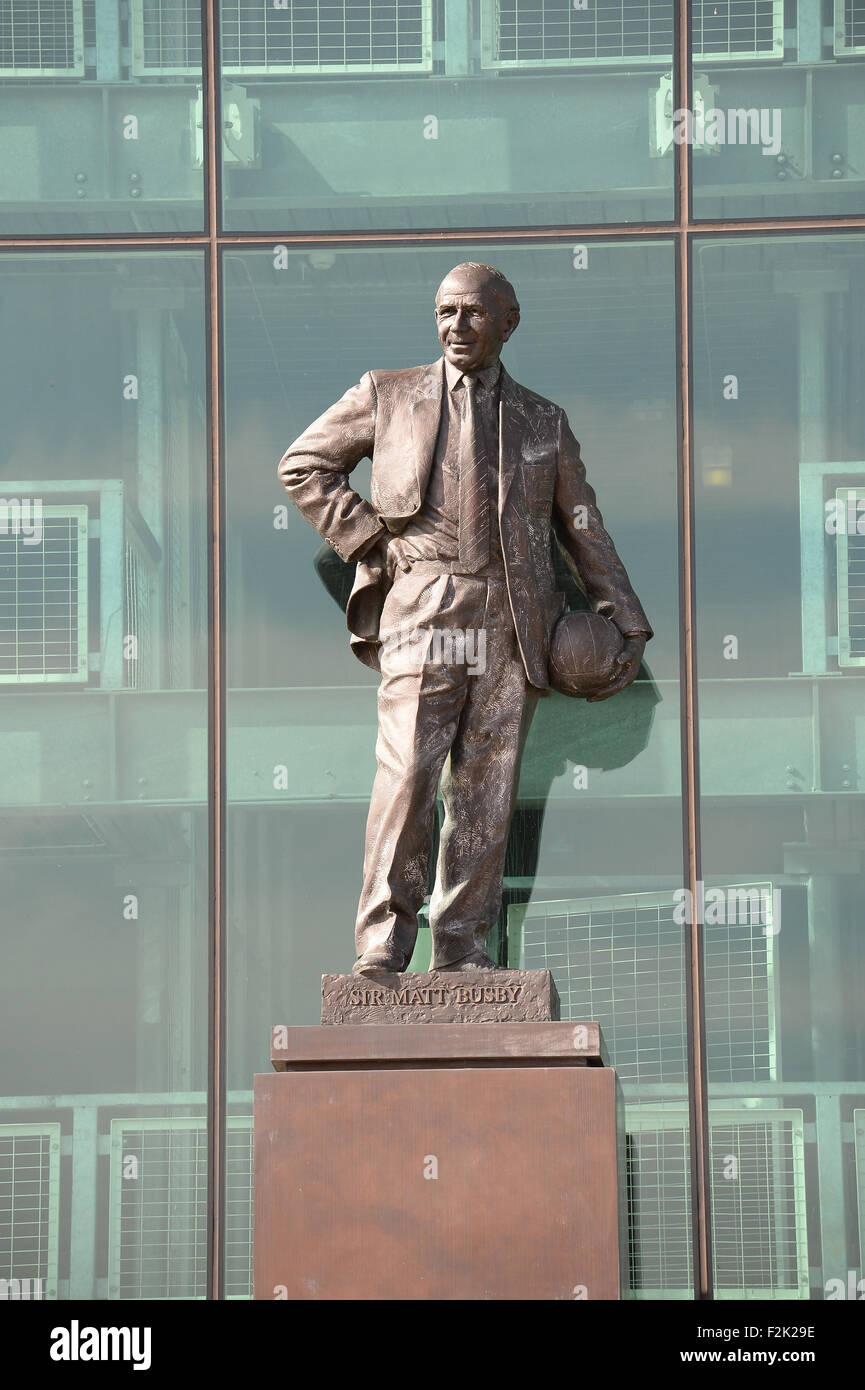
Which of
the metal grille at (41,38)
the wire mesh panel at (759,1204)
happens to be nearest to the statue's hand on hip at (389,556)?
the wire mesh panel at (759,1204)

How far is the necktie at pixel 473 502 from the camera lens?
917cm

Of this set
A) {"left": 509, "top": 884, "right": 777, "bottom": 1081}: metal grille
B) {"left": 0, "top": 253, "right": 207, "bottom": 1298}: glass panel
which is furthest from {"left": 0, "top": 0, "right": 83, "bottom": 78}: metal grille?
{"left": 509, "top": 884, "right": 777, "bottom": 1081}: metal grille

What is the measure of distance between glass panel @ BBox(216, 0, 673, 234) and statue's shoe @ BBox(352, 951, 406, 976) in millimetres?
3372

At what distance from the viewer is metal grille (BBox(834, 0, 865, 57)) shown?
10562mm

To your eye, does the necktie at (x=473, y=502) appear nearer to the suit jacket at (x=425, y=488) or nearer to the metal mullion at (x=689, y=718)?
the suit jacket at (x=425, y=488)

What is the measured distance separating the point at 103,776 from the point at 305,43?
3.31 m

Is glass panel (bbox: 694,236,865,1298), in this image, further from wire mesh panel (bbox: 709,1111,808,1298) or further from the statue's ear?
the statue's ear

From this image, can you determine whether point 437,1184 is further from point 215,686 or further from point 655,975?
point 215,686

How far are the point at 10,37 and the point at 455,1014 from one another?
4.88 m

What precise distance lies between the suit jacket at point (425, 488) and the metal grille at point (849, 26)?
234 centimetres

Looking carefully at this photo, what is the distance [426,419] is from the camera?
937cm

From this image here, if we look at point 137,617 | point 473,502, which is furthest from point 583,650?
point 137,617

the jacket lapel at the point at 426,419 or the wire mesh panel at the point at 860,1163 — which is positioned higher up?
the jacket lapel at the point at 426,419
